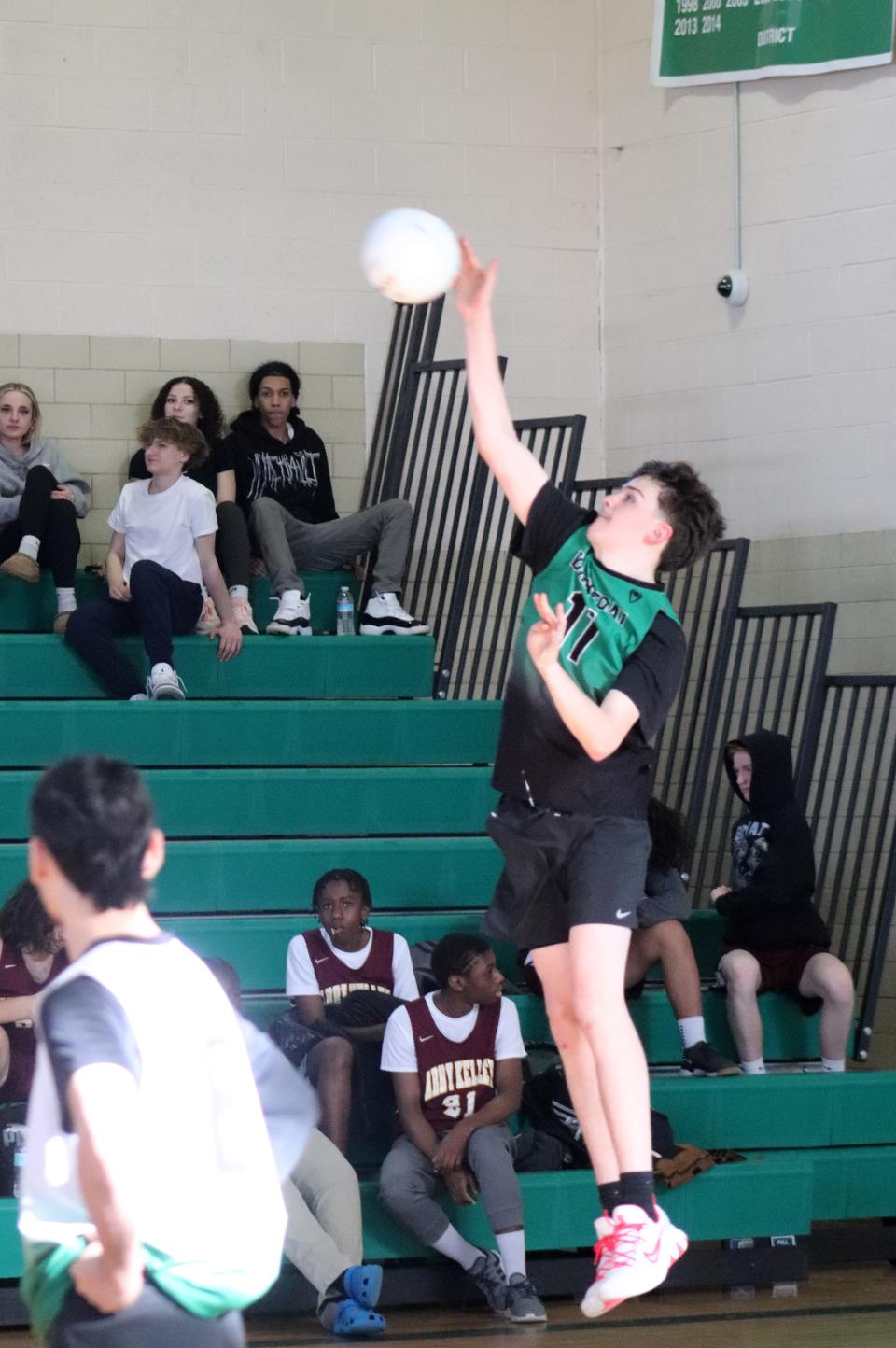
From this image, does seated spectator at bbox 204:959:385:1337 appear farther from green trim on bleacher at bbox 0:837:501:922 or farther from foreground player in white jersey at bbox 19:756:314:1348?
foreground player in white jersey at bbox 19:756:314:1348

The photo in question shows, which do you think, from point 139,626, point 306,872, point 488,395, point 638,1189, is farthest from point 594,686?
point 139,626

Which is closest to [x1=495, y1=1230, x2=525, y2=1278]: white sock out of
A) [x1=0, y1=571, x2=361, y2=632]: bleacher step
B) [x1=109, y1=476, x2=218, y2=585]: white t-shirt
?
[x1=109, y1=476, x2=218, y2=585]: white t-shirt

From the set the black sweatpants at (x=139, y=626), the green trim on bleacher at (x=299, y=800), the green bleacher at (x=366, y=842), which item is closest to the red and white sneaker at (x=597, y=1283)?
the green bleacher at (x=366, y=842)

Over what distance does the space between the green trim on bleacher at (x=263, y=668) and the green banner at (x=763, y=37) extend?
2933 millimetres

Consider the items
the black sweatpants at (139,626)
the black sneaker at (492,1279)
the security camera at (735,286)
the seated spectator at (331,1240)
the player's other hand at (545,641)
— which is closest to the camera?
the player's other hand at (545,641)

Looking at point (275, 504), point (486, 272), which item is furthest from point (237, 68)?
point (486, 272)

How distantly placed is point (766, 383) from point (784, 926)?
286 centimetres

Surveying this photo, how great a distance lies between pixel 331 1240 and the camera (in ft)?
15.8

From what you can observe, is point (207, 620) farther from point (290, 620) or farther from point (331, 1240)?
point (331, 1240)

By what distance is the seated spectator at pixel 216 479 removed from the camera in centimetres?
736

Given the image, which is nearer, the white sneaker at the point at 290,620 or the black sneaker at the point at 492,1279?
the black sneaker at the point at 492,1279

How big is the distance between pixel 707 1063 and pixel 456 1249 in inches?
42.0

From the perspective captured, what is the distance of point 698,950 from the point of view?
652 cm

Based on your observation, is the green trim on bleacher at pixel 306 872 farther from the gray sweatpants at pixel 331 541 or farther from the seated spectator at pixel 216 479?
the gray sweatpants at pixel 331 541
